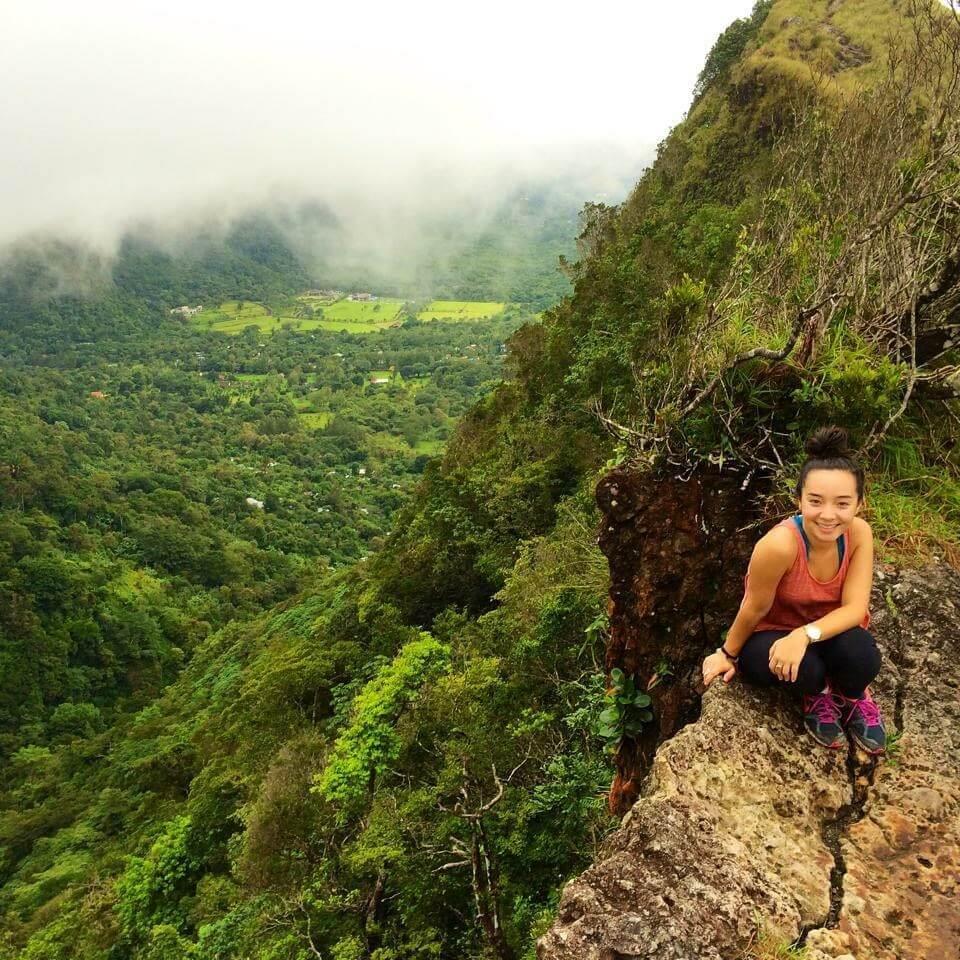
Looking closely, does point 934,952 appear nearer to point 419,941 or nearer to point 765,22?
point 419,941

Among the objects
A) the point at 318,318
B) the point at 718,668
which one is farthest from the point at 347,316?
the point at 718,668

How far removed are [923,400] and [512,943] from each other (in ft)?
22.6

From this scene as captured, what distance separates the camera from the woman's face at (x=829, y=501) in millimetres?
2428

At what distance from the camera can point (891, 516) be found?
3453 millimetres

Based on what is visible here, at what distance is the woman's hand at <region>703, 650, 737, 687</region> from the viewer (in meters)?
2.90

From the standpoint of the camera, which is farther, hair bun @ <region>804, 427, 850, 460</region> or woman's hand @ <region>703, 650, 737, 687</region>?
woman's hand @ <region>703, 650, 737, 687</region>

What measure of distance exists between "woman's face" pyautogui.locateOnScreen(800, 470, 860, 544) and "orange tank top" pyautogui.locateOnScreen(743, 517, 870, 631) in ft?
0.33

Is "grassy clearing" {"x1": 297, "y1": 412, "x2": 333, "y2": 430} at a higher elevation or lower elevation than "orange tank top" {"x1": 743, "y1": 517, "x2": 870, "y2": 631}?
lower

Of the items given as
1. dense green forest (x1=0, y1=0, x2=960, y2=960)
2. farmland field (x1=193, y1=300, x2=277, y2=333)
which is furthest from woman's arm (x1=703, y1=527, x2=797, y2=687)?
farmland field (x1=193, y1=300, x2=277, y2=333)

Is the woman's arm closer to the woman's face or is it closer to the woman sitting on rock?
the woman sitting on rock

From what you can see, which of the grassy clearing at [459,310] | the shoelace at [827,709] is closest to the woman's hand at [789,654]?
the shoelace at [827,709]

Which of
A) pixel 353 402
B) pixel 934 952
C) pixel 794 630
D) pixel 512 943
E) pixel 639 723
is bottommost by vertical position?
pixel 353 402

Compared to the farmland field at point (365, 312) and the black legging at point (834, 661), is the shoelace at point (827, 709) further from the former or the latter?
the farmland field at point (365, 312)

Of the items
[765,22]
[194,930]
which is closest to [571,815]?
[194,930]
